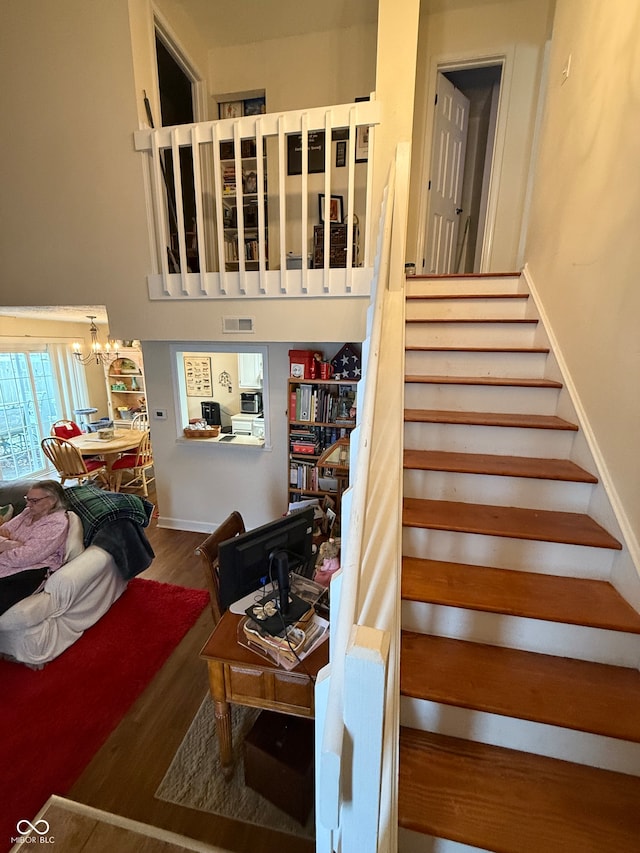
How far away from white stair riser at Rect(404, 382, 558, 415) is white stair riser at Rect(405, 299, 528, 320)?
0.58 meters

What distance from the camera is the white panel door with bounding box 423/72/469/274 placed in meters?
3.06

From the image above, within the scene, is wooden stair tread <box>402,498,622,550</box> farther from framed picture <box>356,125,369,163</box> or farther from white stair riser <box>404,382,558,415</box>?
framed picture <box>356,125,369,163</box>

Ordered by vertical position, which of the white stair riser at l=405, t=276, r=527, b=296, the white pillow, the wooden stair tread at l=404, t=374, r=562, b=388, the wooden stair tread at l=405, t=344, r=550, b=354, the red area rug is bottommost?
the red area rug

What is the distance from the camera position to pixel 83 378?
6242 mm

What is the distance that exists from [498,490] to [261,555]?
999 millimetres

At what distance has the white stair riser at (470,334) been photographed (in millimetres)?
1960

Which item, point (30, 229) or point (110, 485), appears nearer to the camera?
point (30, 229)

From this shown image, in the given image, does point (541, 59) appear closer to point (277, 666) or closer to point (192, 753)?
point (277, 666)

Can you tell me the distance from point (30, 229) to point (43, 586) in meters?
2.33

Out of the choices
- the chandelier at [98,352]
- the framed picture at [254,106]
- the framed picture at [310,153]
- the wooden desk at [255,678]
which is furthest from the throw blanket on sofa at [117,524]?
the chandelier at [98,352]

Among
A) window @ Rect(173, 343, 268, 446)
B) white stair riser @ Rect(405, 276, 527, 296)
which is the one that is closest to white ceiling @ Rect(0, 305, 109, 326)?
window @ Rect(173, 343, 268, 446)

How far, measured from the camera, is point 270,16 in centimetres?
279

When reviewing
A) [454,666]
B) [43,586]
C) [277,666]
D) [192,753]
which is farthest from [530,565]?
[43,586]

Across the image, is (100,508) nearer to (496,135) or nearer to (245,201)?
(245,201)
